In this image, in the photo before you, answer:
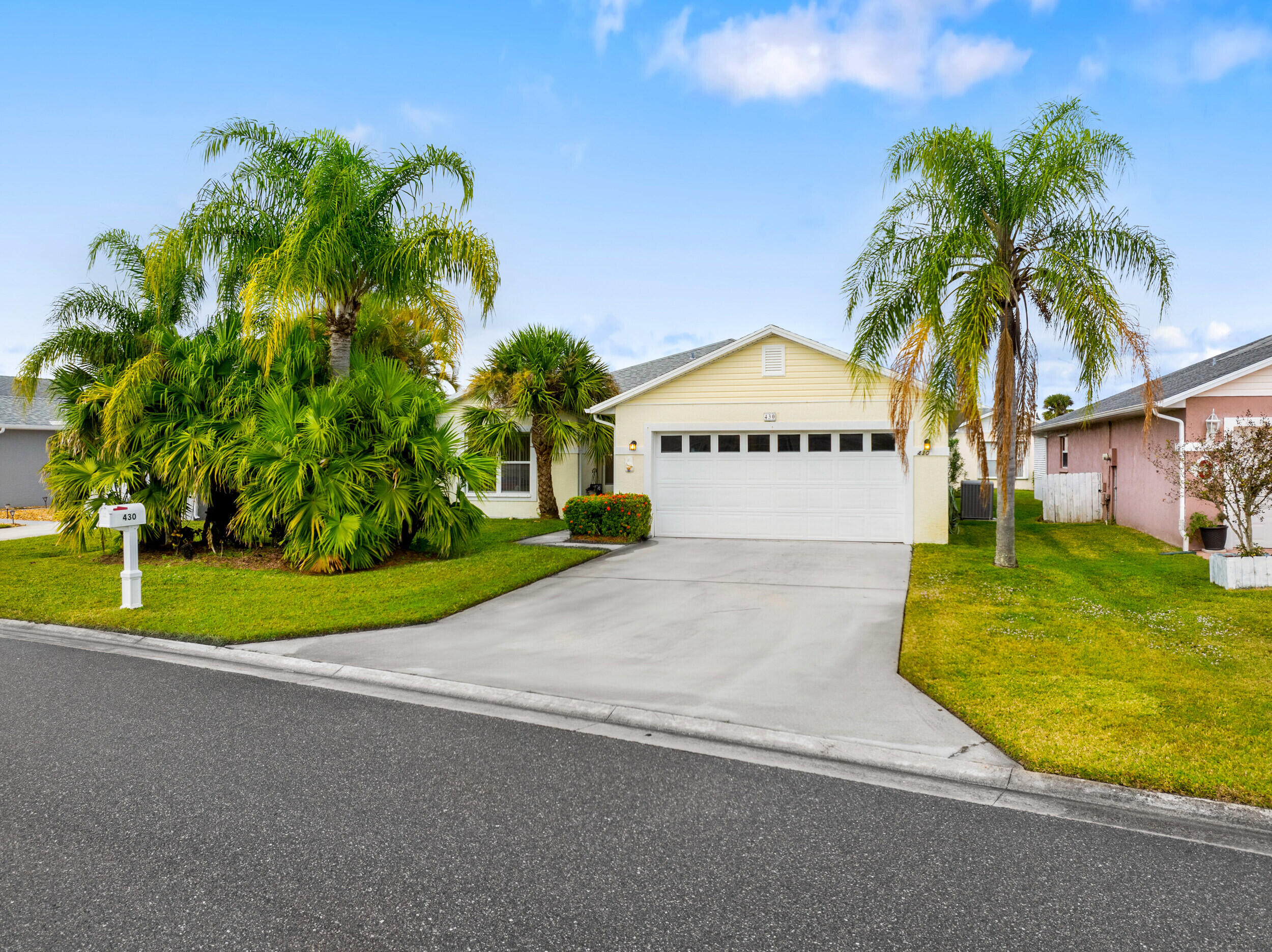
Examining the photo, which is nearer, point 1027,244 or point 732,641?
point 732,641

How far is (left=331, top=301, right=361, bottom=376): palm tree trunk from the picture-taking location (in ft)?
41.3

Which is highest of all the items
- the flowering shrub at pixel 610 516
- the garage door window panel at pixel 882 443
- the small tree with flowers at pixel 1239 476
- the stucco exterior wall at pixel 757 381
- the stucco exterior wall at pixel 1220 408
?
the stucco exterior wall at pixel 757 381

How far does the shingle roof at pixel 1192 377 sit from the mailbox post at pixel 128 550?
43.4 ft

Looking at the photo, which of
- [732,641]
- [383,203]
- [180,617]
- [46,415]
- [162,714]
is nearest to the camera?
[162,714]

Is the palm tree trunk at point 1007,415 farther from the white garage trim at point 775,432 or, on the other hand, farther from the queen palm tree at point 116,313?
the queen palm tree at point 116,313

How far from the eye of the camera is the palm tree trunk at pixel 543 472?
18.5 m

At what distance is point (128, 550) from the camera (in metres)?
8.85

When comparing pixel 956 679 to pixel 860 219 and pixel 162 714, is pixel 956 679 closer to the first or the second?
pixel 162 714

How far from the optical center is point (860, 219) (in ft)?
41.7

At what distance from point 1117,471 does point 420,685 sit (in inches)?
744

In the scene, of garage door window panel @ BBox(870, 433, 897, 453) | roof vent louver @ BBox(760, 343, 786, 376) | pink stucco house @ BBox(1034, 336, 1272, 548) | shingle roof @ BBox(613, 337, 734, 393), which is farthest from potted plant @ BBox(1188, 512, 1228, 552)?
shingle roof @ BBox(613, 337, 734, 393)

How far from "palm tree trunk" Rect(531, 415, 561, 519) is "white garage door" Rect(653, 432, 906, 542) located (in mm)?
3514

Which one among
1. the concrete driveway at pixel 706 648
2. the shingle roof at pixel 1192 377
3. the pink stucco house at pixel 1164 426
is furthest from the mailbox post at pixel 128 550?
the pink stucco house at pixel 1164 426

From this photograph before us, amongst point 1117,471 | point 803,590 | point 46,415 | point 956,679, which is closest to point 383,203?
point 803,590
